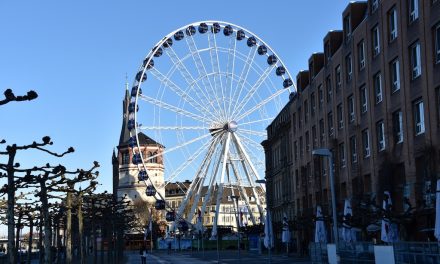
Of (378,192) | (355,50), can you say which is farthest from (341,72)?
(378,192)

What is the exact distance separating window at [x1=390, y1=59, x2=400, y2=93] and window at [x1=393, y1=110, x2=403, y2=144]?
145 cm

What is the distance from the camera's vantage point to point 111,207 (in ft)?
192

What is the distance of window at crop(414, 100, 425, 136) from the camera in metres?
41.6

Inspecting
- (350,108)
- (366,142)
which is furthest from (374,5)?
(366,142)

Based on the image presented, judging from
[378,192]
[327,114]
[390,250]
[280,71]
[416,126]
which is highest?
[280,71]

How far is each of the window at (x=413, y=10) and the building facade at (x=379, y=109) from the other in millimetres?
60

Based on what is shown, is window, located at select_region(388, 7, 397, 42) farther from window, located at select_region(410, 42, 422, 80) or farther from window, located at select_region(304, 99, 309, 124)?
window, located at select_region(304, 99, 309, 124)

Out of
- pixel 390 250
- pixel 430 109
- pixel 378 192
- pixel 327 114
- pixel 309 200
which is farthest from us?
pixel 309 200

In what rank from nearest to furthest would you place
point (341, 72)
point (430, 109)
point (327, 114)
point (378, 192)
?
point (430, 109) < point (378, 192) < point (341, 72) < point (327, 114)

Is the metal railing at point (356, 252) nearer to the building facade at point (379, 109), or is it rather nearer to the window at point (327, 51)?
the building facade at point (379, 109)

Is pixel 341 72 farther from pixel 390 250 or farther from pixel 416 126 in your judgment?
pixel 390 250

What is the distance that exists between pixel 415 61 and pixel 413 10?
2.83m

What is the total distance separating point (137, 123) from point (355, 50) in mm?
42994

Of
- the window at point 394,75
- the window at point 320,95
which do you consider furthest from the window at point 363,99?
the window at point 320,95
